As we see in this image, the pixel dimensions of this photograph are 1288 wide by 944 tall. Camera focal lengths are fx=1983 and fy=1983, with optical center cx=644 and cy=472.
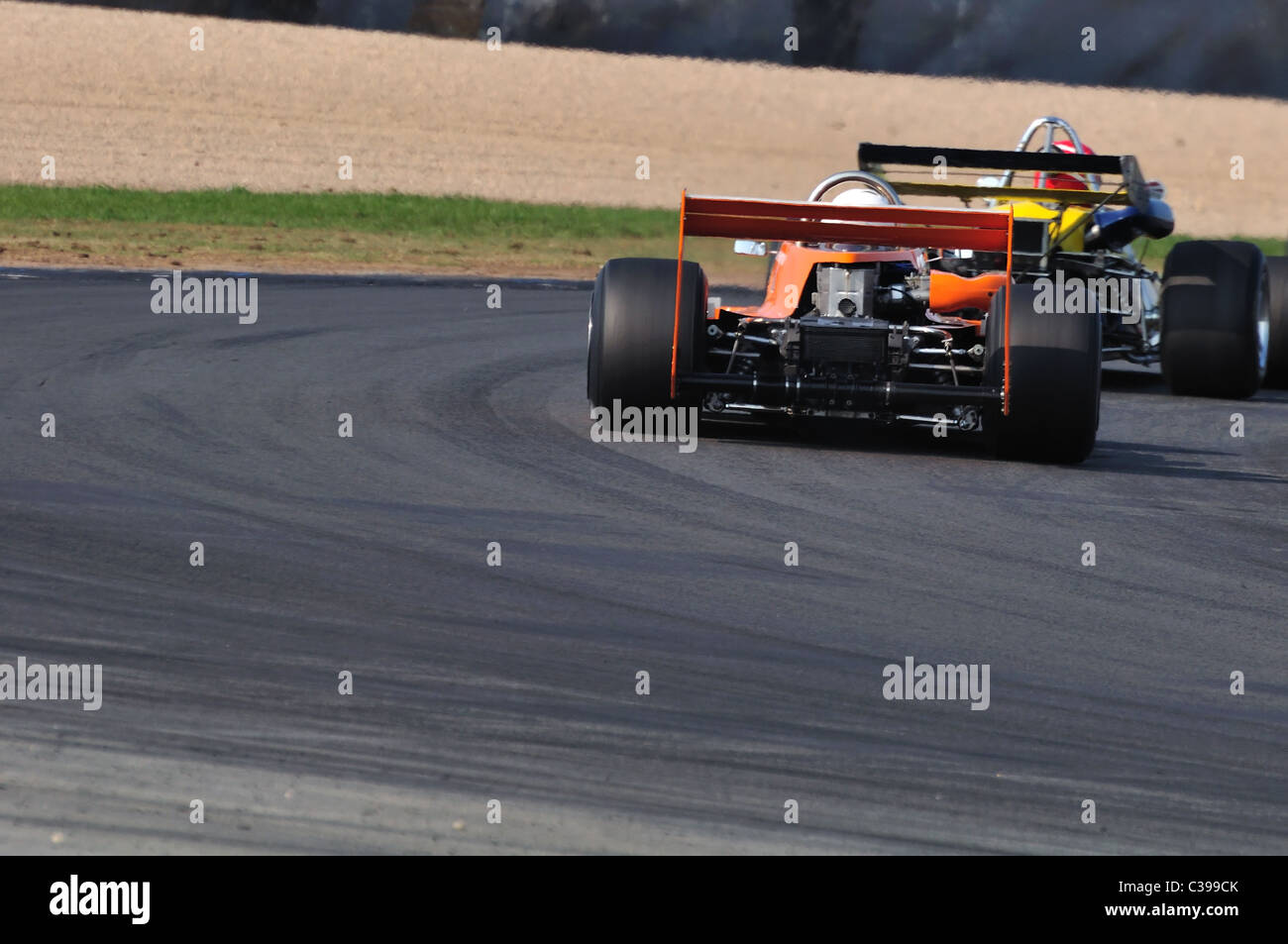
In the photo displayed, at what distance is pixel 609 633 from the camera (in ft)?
19.8

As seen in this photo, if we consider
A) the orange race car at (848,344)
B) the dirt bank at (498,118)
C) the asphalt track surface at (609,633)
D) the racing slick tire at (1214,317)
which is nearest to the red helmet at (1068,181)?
the racing slick tire at (1214,317)

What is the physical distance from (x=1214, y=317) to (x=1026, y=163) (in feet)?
6.52

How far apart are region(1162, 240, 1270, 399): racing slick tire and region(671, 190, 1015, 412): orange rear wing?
114 inches

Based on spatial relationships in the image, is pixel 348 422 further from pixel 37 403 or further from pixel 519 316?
pixel 519 316

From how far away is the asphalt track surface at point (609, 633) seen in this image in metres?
4.53

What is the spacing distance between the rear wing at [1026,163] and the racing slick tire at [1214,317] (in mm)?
639

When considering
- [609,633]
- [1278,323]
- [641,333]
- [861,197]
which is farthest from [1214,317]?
[609,633]

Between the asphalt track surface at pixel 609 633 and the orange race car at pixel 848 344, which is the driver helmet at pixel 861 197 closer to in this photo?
the orange race car at pixel 848 344

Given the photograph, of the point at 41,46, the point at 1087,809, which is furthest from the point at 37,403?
the point at 41,46

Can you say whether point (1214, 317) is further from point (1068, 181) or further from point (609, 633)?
point (609, 633)

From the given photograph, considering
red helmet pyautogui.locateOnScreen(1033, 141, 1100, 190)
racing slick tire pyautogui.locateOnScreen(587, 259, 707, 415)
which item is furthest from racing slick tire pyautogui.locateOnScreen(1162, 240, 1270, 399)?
racing slick tire pyautogui.locateOnScreen(587, 259, 707, 415)

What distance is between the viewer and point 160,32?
135ft

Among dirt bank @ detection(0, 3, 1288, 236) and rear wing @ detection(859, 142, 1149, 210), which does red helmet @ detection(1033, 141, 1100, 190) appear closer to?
rear wing @ detection(859, 142, 1149, 210)
